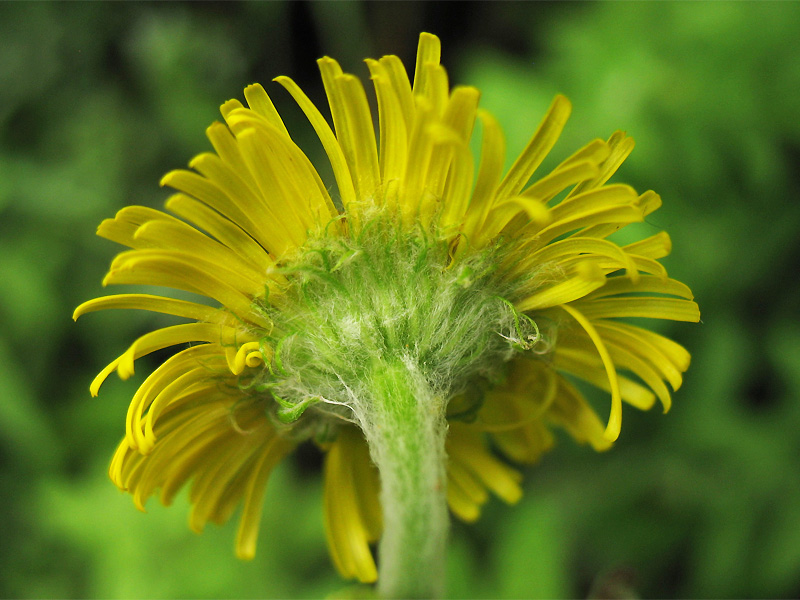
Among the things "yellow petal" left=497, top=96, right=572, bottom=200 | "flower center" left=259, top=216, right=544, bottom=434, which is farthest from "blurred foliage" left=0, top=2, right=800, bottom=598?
"flower center" left=259, top=216, right=544, bottom=434

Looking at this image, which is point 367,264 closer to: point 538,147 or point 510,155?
point 538,147

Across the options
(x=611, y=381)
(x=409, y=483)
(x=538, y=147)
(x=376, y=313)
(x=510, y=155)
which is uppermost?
(x=510, y=155)

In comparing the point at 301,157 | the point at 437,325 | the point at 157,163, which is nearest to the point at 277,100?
the point at 157,163

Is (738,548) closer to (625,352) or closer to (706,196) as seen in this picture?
(706,196)

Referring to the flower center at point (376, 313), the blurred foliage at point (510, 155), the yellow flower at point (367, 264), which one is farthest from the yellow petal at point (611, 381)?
the blurred foliage at point (510, 155)

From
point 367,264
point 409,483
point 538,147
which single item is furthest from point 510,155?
point 409,483
